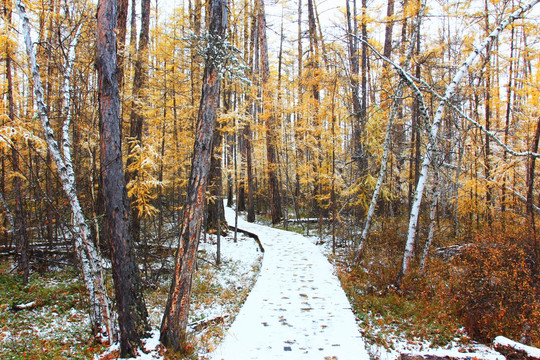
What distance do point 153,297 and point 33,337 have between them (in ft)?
7.85

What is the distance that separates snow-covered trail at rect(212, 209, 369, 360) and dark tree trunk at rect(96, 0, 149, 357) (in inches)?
56.6

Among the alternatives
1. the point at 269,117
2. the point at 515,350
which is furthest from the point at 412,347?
the point at 269,117

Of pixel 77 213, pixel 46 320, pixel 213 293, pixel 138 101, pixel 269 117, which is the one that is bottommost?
pixel 213 293

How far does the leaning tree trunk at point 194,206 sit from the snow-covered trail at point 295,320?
0.80 metres

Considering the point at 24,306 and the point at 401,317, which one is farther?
the point at 24,306

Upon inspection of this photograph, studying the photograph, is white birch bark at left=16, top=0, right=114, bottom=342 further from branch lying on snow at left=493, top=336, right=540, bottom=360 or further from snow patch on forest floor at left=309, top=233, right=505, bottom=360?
branch lying on snow at left=493, top=336, right=540, bottom=360

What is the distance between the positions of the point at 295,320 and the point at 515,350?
3.40m

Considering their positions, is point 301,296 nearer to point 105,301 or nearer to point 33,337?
point 105,301

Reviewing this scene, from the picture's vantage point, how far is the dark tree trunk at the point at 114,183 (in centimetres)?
412

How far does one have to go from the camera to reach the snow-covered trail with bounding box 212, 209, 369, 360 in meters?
4.19

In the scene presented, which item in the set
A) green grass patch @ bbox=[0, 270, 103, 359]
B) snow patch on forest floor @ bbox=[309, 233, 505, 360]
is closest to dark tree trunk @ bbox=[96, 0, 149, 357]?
green grass patch @ bbox=[0, 270, 103, 359]

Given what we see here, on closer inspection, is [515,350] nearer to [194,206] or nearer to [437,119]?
[437,119]

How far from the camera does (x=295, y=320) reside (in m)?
5.21

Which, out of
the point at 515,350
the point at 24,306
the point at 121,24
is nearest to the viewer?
the point at 515,350
